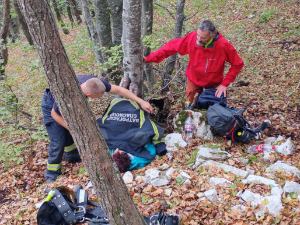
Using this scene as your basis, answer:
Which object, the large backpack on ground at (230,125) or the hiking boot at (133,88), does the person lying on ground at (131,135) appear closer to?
the hiking boot at (133,88)

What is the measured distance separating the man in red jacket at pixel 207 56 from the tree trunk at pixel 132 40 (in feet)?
1.32

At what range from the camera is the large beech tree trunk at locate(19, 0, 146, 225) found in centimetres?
153

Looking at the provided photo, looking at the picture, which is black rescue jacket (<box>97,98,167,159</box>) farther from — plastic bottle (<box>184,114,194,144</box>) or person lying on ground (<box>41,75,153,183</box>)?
plastic bottle (<box>184,114,194,144</box>)

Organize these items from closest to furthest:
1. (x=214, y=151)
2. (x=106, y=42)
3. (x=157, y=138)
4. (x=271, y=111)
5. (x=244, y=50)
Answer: (x=214, y=151), (x=157, y=138), (x=271, y=111), (x=106, y=42), (x=244, y=50)

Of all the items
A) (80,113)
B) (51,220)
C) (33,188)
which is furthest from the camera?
(33,188)

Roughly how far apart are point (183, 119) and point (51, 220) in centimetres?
295

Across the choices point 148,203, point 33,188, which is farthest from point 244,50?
point 33,188

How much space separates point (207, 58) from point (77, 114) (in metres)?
3.43

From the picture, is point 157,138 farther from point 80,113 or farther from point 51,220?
point 80,113

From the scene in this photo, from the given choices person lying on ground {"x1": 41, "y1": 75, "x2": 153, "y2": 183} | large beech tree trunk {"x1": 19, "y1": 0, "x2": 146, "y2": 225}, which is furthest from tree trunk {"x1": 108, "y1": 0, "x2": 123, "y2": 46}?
large beech tree trunk {"x1": 19, "y1": 0, "x2": 146, "y2": 225}

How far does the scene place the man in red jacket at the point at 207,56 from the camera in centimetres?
429

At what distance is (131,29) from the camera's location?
4.14 m

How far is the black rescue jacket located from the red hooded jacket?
49.0 inches

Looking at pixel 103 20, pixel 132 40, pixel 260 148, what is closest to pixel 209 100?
pixel 260 148
